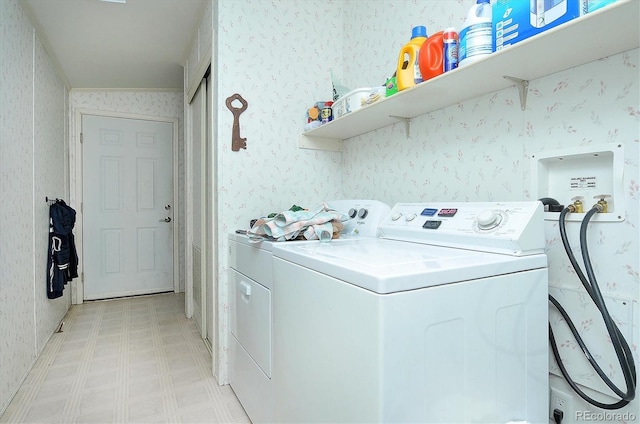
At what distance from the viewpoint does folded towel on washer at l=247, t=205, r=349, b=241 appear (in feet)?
4.54

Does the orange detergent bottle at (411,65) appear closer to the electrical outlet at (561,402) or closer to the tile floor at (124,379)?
the electrical outlet at (561,402)

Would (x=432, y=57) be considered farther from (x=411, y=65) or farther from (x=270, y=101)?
(x=270, y=101)

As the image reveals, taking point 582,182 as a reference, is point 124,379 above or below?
below

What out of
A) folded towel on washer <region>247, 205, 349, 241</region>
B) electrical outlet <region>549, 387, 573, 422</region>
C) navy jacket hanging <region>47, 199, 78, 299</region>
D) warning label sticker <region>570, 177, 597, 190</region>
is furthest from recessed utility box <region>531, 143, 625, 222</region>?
navy jacket hanging <region>47, 199, 78, 299</region>

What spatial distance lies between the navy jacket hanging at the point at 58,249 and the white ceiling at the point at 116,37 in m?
1.27

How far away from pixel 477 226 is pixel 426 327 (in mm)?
482

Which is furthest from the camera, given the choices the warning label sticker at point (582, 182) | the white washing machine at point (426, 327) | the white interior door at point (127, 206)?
the white interior door at point (127, 206)

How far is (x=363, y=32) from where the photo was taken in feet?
6.77

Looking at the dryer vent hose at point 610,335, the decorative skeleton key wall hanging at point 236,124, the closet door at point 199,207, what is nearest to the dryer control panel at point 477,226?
the dryer vent hose at point 610,335

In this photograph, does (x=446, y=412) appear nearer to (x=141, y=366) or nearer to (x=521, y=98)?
(x=521, y=98)

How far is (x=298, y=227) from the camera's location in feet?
4.57

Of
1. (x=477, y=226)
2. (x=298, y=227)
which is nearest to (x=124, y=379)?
(x=298, y=227)

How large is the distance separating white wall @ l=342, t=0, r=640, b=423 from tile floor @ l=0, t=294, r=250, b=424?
1448mm

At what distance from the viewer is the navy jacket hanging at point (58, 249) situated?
2523 millimetres
